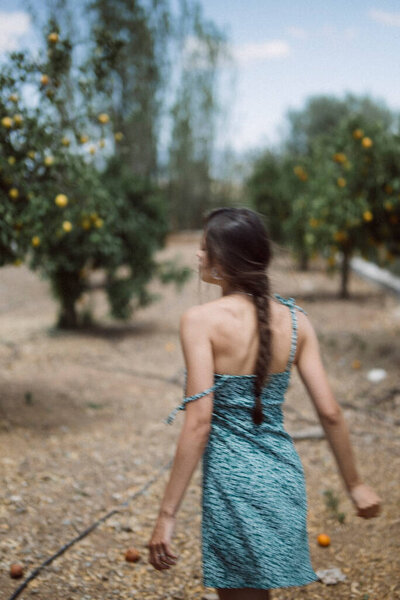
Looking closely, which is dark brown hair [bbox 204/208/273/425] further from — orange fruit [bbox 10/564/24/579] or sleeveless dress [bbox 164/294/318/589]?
orange fruit [bbox 10/564/24/579]

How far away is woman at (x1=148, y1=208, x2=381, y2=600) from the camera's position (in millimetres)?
1938

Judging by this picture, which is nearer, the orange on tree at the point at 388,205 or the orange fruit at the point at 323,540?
the orange fruit at the point at 323,540

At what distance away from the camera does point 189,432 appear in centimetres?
188

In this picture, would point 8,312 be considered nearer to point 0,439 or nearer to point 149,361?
point 149,361

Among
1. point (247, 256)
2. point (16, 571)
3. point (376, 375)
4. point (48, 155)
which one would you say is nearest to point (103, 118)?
point (48, 155)

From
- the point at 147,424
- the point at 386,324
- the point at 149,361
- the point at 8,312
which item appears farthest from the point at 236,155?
the point at 147,424

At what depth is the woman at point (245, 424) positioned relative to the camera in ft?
6.36

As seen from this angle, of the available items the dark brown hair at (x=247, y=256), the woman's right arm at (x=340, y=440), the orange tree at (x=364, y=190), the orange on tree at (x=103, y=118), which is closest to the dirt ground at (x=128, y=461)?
the dark brown hair at (x=247, y=256)

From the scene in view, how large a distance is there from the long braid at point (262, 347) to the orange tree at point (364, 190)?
5.58 metres

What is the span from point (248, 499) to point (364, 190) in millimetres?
6686

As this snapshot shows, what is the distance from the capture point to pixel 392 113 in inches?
1052

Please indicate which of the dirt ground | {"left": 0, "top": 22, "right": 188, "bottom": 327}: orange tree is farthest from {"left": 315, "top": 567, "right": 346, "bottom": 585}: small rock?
{"left": 0, "top": 22, "right": 188, "bottom": 327}: orange tree

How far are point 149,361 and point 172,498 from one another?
6.78 m

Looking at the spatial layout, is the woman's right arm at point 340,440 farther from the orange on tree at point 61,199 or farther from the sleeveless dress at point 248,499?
the orange on tree at point 61,199
